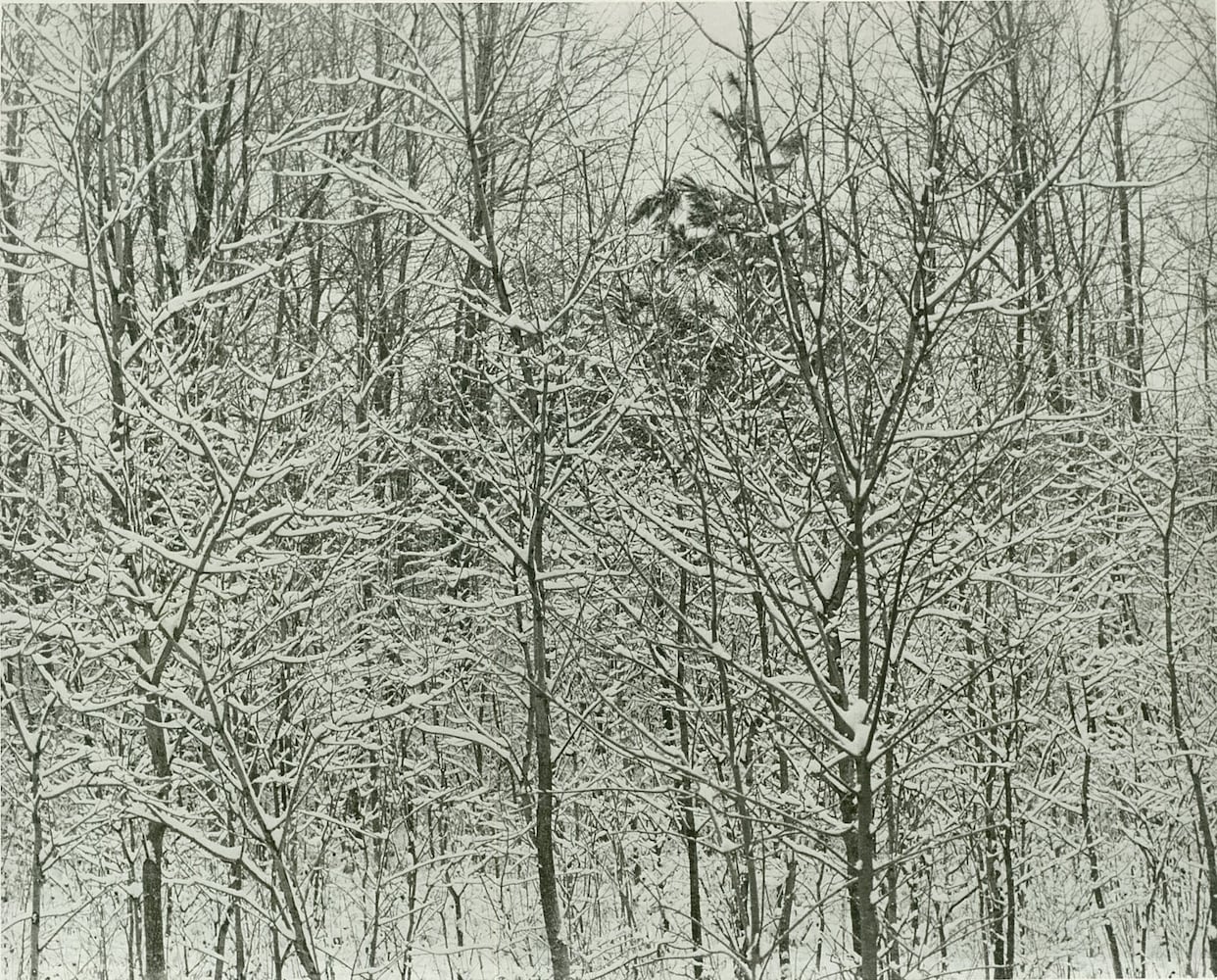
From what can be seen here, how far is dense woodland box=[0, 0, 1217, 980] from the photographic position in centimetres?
421

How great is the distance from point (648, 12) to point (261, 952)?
23.0ft

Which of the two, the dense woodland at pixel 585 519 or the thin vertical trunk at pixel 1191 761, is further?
→ the thin vertical trunk at pixel 1191 761

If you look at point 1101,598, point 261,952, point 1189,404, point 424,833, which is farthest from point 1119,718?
point 261,952

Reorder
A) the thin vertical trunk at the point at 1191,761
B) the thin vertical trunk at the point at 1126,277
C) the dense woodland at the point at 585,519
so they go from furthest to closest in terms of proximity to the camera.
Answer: the thin vertical trunk at the point at 1126,277
the thin vertical trunk at the point at 1191,761
the dense woodland at the point at 585,519

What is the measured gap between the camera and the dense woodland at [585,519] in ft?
13.8

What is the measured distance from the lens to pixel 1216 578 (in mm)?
7918

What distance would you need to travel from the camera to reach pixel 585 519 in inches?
303

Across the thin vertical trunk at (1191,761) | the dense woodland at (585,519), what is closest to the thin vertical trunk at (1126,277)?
the dense woodland at (585,519)

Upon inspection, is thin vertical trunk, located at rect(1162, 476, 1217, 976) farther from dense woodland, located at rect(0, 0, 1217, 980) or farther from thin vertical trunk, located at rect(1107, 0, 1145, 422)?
thin vertical trunk, located at rect(1107, 0, 1145, 422)

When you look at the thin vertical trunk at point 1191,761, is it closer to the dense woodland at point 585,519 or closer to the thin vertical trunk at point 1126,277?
the dense woodland at point 585,519

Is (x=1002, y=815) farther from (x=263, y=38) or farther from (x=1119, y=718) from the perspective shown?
(x=263, y=38)

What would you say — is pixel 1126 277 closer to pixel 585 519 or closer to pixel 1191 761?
pixel 1191 761

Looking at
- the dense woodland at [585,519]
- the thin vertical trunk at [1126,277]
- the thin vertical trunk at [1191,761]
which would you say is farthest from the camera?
the thin vertical trunk at [1126,277]

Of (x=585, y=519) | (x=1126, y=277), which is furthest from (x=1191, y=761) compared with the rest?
(x=1126, y=277)
